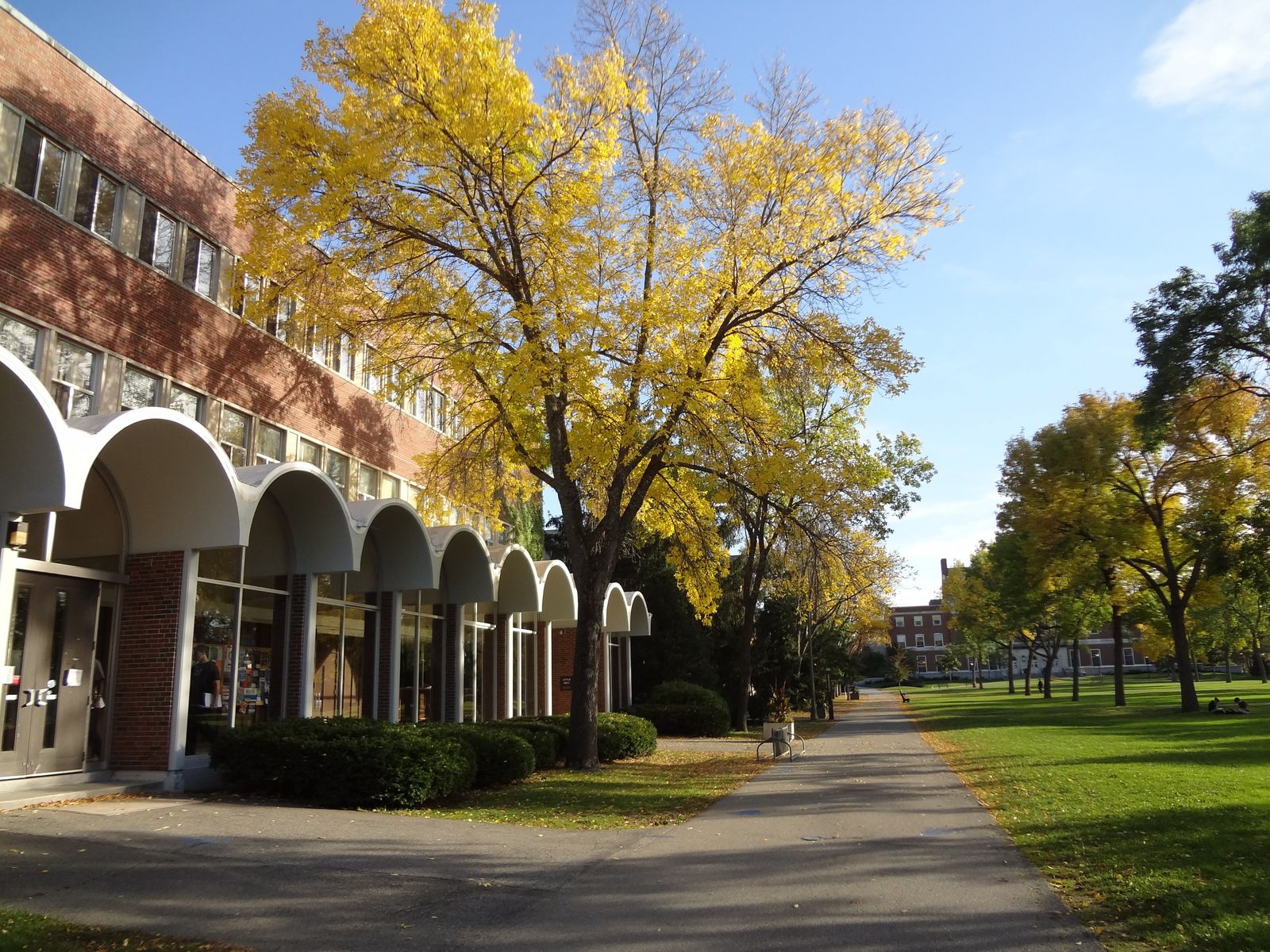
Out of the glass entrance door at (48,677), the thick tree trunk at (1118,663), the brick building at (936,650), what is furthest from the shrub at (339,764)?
the brick building at (936,650)

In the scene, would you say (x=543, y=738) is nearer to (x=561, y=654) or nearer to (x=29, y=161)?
(x=29, y=161)

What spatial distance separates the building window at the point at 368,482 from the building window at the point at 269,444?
10.1ft

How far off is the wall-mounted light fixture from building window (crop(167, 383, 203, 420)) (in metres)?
5.18

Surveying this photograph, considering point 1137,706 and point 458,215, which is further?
point 1137,706

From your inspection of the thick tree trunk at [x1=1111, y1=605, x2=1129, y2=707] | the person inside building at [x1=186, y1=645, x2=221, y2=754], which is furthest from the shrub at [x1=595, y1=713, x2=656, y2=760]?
the thick tree trunk at [x1=1111, y1=605, x2=1129, y2=707]

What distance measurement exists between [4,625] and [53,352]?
4.79 meters

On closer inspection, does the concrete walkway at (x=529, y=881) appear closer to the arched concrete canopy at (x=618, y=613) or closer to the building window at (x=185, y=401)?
the building window at (x=185, y=401)

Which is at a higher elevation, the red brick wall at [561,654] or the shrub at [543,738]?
the red brick wall at [561,654]

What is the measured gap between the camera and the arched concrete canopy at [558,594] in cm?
2777

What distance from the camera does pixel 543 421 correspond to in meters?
18.2

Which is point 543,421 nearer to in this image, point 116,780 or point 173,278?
point 173,278

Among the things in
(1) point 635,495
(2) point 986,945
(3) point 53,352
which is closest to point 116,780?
(3) point 53,352

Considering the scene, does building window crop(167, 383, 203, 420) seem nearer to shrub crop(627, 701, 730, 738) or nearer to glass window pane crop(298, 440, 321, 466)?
glass window pane crop(298, 440, 321, 466)

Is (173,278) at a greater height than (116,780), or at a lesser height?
greater
